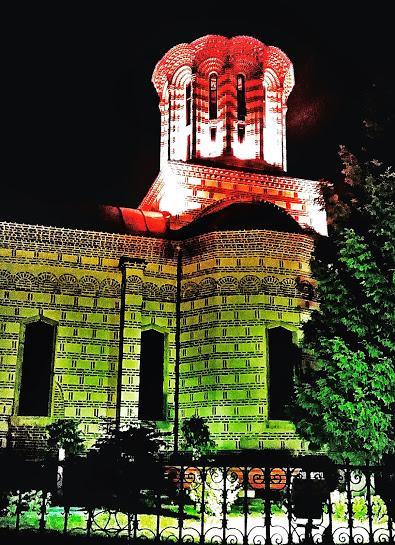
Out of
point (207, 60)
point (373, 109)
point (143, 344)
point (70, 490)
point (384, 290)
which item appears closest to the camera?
point (70, 490)

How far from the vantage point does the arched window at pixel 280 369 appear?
13.5 meters

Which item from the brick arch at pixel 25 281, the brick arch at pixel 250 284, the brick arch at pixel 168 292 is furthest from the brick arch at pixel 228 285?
the brick arch at pixel 25 281

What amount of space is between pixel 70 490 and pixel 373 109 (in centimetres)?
919

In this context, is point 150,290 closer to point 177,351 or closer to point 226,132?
point 177,351

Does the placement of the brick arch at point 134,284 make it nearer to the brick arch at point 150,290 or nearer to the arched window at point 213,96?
the brick arch at point 150,290

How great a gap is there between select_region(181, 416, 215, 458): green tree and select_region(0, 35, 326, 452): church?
250 mm

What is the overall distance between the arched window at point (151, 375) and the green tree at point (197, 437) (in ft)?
4.22

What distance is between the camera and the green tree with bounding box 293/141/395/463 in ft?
34.4

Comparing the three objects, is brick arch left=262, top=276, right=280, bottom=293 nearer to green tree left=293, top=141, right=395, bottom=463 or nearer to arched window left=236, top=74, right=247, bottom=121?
green tree left=293, top=141, right=395, bottom=463

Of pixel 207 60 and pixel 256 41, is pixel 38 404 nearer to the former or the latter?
pixel 207 60

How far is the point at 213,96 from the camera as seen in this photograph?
18484 mm

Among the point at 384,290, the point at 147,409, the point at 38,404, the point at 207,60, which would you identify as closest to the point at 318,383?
the point at 384,290

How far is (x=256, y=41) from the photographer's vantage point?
18797 millimetres

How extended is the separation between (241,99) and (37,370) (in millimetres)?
9686
